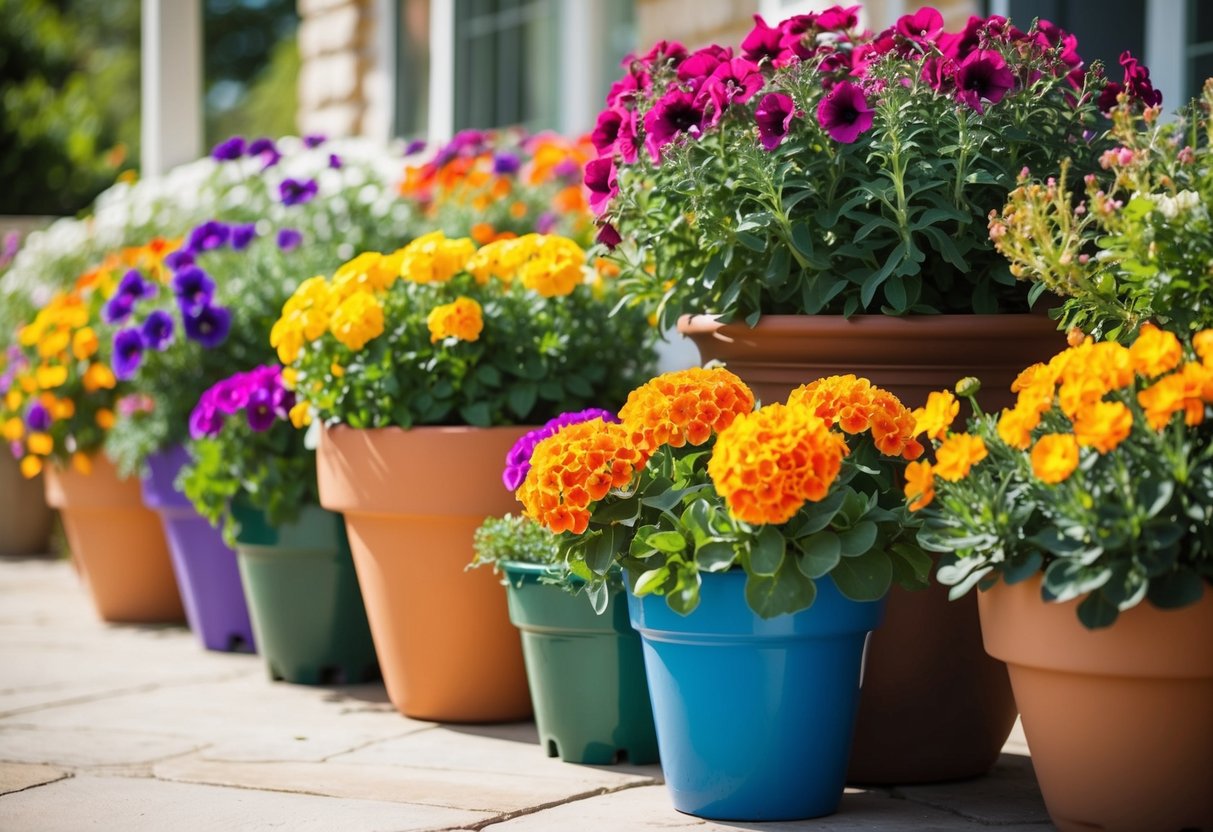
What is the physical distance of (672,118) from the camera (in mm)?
2438

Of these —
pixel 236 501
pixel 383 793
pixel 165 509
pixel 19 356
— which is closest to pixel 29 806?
pixel 383 793

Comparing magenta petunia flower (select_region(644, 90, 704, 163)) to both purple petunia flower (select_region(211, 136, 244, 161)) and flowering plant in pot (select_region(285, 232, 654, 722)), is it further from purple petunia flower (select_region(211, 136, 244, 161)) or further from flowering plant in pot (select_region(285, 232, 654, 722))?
purple petunia flower (select_region(211, 136, 244, 161))

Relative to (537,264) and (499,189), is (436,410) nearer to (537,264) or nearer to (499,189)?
(537,264)

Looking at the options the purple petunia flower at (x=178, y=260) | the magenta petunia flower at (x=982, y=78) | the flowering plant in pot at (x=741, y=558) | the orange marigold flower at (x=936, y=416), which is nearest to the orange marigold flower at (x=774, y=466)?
the flowering plant in pot at (x=741, y=558)

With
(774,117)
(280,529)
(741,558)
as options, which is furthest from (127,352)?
(741,558)

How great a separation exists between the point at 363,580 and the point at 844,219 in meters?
1.18

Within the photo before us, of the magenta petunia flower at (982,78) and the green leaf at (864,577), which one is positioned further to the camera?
the magenta petunia flower at (982,78)

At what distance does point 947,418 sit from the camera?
6.59ft

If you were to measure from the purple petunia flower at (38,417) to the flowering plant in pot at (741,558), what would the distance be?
2157 millimetres

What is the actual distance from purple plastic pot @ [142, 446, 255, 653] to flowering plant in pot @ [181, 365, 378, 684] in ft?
1.11

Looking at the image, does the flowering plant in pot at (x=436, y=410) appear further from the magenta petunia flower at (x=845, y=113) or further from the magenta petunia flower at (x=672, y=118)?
the magenta petunia flower at (x=845, y=113)

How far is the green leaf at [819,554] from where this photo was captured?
2.03 meters

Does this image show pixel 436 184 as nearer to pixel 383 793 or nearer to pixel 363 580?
pixel 363 580

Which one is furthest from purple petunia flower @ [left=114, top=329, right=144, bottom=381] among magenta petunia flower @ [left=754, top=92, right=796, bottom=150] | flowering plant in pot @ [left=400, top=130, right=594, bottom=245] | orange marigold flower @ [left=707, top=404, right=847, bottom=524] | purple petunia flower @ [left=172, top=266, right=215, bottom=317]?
orange marigold flower @ [left=707, top=404, right=847, bottom=524]
